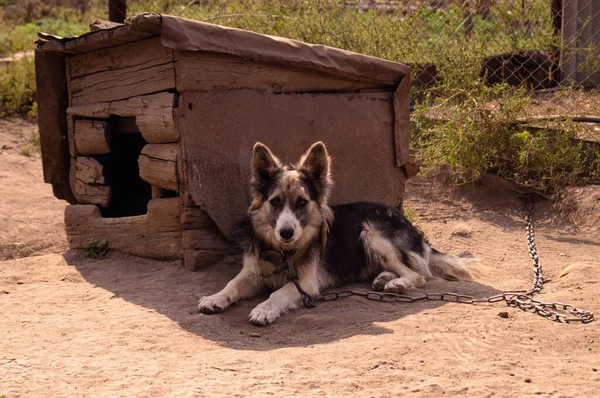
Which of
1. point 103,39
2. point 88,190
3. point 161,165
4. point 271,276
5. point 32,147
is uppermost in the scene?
point 103,39

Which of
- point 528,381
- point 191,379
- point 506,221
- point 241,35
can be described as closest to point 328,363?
point 191,379

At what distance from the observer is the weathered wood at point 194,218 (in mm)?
5703

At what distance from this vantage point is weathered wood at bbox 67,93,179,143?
18.5 feet

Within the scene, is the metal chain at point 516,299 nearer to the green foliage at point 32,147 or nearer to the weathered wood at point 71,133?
the weathered wood at point 71,133

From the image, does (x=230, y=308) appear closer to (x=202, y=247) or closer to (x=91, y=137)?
(x=202, y=247)

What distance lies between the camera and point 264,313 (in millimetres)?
4797

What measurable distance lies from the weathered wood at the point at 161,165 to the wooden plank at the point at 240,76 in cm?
50

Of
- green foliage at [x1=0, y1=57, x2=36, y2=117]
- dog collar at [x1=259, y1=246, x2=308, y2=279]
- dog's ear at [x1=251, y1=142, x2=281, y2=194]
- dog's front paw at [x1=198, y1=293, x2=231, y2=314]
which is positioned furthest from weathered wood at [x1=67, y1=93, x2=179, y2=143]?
green foliage at [x1=0, y1=57, x2=36, y2=117]

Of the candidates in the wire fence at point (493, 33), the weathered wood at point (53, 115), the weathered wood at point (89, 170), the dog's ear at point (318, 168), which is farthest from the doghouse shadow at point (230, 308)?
the wire fence at point (493, 33)

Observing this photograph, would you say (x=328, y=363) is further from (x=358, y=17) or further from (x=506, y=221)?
(x=358, y=17)

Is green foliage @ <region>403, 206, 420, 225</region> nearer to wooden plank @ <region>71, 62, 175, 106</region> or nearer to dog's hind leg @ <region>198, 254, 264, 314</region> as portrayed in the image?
dog's hind leg @ <region>198, 254, 264, 314</region>

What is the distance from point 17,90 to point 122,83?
523cm

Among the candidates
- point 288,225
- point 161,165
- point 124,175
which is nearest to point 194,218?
point 161,165

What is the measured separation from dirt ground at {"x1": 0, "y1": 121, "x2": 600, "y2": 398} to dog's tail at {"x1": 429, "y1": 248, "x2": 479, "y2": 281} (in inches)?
6.5
